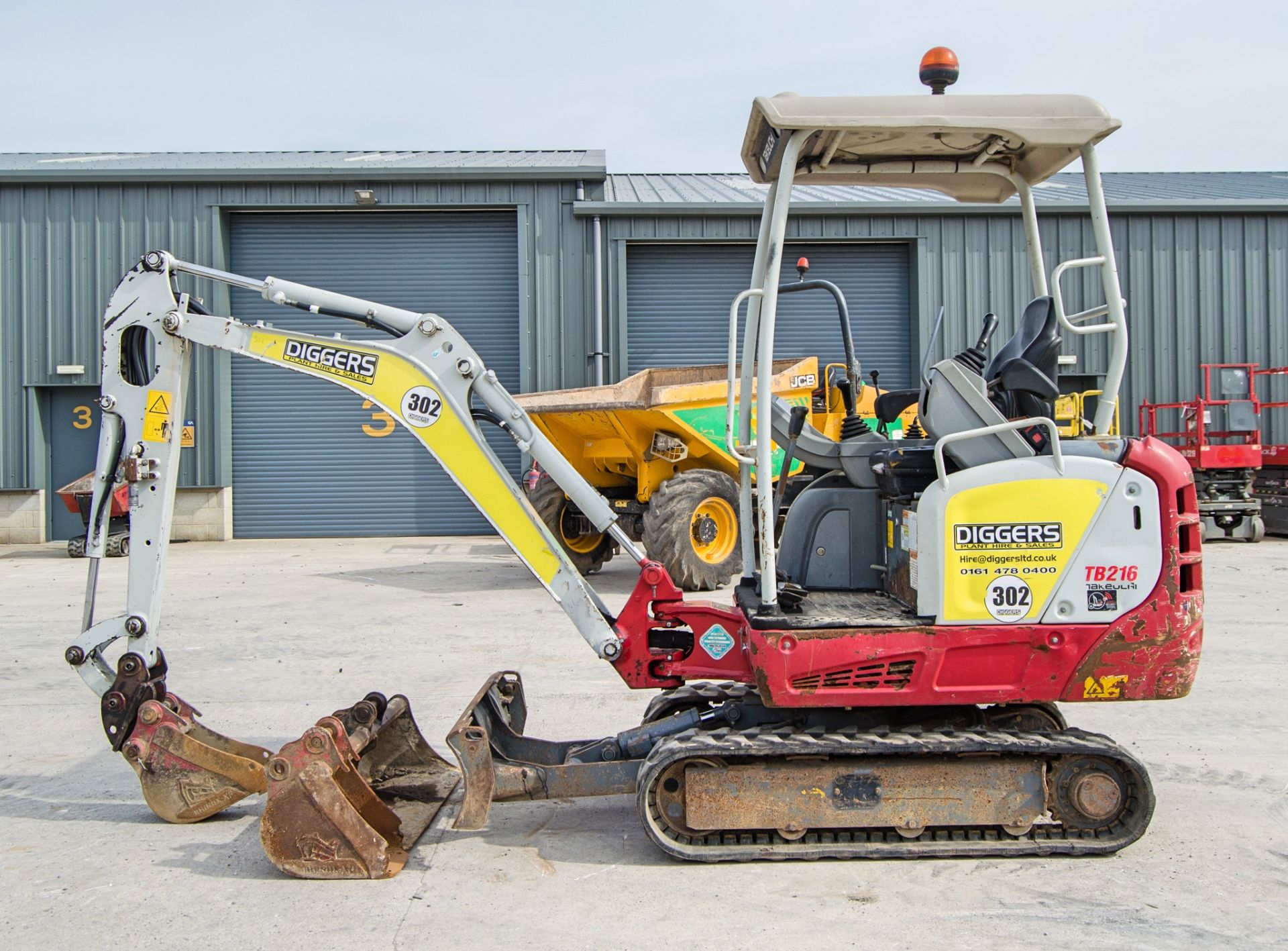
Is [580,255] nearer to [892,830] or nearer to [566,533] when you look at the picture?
[566,533]

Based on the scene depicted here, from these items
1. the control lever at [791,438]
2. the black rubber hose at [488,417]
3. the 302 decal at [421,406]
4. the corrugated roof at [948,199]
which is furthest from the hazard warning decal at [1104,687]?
the corrugated roof at [948,199]

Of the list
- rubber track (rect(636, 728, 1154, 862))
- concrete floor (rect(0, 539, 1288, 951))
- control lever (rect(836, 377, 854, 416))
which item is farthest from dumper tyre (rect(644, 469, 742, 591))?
rubber track (rect(636, 728, 1154, 862))

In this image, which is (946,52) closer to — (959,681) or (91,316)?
(959,681)

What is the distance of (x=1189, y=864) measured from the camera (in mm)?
4090

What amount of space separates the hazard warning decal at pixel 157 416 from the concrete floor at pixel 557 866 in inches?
67.1

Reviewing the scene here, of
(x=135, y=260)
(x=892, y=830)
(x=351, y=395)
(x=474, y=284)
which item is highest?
(x=135, y=260)

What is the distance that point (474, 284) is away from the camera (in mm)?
18656

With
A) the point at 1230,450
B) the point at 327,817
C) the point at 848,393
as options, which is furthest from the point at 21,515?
the point at 1230,450

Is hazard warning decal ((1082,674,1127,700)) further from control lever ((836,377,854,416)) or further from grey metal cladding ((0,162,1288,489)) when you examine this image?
grey metal cladding ((0,162,1288,489))

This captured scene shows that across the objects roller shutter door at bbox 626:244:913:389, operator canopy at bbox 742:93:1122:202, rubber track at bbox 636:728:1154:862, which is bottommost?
rubber track at bbox 636:728:1154:862

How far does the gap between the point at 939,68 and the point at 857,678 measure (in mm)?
2400

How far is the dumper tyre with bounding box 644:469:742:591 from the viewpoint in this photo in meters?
10.9

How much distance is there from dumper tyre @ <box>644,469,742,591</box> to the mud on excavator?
606cm

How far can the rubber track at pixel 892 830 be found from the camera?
4035 millimetres
